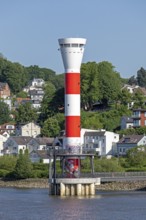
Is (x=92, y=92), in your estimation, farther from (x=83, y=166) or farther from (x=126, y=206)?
(x=126, y=206)

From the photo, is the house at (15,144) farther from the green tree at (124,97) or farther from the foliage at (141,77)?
the foliage at (141,77)

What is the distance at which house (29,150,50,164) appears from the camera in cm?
10993

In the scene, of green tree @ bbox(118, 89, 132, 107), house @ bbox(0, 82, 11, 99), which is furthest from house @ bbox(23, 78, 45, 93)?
green tree @ bbox(118, 89, 132, 107)

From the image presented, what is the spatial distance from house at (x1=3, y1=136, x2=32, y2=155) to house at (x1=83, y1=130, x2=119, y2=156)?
7701mm

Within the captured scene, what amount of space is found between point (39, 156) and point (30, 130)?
61.1 feet

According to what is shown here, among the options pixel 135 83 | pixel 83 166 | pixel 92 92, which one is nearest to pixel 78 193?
pixel 83 166

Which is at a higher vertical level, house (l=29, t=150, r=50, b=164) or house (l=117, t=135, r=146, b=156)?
house (l=117, t=135, r=146, b=156)

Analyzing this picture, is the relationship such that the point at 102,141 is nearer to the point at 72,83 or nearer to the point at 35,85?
the point at 72,83

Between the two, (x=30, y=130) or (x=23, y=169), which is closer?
(x=23, y=169)

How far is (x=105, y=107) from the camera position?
422 feet

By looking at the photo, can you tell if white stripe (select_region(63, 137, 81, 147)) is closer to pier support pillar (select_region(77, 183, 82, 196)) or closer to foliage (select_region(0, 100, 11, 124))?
pier support pillar (select_region(77, 183, 82, 196))

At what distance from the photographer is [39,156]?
366 ft

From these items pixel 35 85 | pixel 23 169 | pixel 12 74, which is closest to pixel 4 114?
pixel 12 74

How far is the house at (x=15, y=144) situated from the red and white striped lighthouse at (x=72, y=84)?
38541 mm
